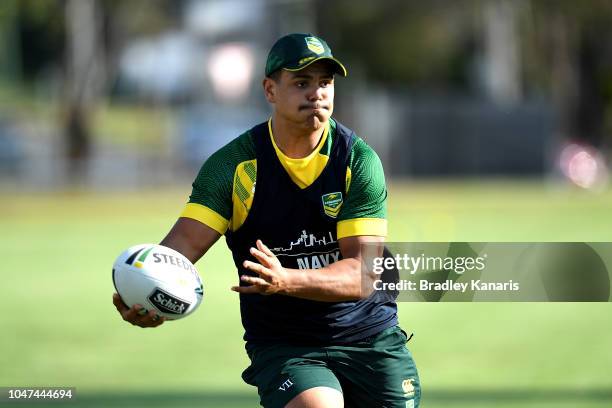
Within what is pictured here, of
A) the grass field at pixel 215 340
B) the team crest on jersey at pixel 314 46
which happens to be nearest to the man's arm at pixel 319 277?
the team crest on jersey at pixel 314 46

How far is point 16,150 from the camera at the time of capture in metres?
42.5

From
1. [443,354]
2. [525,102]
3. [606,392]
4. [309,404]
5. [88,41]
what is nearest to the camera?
[309,404]

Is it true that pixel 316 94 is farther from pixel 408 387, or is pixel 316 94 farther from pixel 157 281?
pixel 408 387

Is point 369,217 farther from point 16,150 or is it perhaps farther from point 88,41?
point 88,41

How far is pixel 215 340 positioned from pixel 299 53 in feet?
21.8

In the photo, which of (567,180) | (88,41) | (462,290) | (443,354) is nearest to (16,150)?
(88,41)

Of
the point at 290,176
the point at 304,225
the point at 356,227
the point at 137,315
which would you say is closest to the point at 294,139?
the point at 290,176

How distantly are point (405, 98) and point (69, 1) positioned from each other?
45.2 ft

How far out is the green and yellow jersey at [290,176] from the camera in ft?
19.2

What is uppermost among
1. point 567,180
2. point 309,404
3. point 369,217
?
point 369,217

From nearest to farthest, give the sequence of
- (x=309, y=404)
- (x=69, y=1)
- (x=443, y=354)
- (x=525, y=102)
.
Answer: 1. (x=309, y=404)
2. (x=443, y=354)
3. (x=69, y=1)
4. (x=525, y=102)

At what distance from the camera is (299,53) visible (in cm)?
565

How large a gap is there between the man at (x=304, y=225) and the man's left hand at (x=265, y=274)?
41 centimetres

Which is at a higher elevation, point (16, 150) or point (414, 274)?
point (414, 274)
